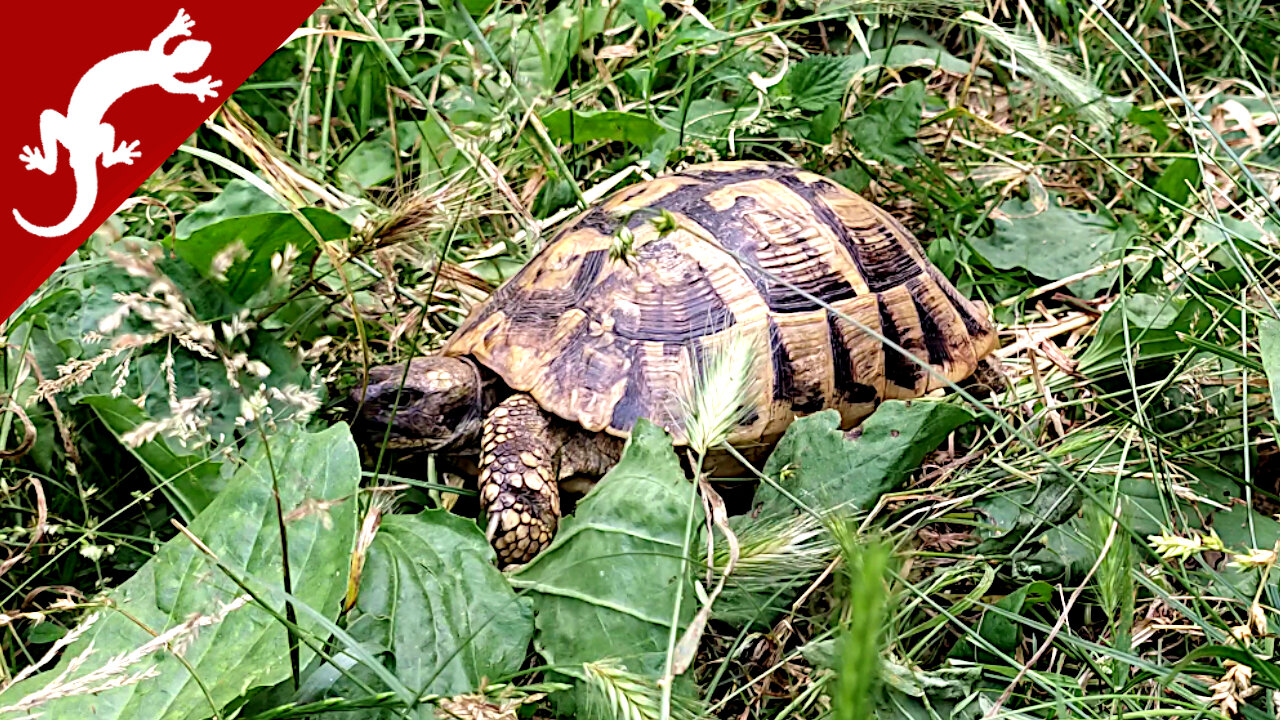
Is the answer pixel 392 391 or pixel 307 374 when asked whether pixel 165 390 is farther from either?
pixel 392 391

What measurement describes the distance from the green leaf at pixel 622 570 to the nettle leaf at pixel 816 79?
1186 millimetres

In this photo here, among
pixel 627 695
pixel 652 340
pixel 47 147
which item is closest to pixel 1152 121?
pixel 652 340

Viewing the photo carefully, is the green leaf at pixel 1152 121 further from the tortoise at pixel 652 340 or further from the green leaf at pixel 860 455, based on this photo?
the green leaf at pixel 860 455

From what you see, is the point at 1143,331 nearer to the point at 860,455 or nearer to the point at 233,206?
the point at 860,455

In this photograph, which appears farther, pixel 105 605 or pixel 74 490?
pixel 74 490

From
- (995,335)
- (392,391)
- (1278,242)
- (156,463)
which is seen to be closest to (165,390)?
(156,463)

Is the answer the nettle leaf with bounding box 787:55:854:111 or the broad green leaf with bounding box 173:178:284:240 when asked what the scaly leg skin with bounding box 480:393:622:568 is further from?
the nettle leaf with bounding box 787:55:854:111

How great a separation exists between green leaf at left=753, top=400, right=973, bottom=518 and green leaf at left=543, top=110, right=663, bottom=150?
94 centimetres

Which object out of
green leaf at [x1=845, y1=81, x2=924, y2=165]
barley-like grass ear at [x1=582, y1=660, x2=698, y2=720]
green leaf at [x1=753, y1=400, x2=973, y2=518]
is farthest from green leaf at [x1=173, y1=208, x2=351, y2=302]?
green leaf at [x1=845, y1=81, x2=924, y2=165]

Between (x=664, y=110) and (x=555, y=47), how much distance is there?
0.94 ft

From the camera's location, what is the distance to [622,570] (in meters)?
1.38

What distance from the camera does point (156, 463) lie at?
5.38 ft

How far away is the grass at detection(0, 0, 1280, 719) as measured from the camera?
4.16 ft

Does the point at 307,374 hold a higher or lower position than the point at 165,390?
lower
